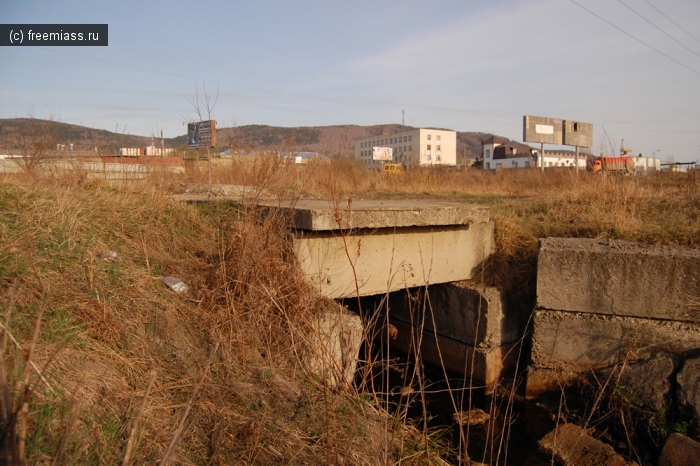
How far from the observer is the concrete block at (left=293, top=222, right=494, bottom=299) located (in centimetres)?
445

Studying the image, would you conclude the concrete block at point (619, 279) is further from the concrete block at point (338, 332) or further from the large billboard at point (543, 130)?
the large billboard at point (543, 130)

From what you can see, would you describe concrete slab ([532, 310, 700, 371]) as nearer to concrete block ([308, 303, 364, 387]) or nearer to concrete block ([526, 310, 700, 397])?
concrete block ([526, 310, 700, 397])

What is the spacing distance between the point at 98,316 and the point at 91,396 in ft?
2.49

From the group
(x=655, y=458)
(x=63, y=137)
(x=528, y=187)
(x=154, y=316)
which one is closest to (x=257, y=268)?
(x=154, y=316)

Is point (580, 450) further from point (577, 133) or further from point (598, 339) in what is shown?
point (577, 133)

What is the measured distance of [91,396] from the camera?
8.02ft

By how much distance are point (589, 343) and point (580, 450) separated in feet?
4.17

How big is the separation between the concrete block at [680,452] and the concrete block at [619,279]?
3.69 ft

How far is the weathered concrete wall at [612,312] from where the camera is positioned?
14.4 ft

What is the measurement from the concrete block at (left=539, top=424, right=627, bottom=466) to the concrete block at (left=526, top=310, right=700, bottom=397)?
0.78 meters

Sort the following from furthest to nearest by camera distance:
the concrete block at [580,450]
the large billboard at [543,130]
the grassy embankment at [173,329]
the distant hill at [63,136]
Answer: the large billboard at [543,130], the distant hill at [63,136], the concrete block at [580,450], the grassy embankment at [173,329]

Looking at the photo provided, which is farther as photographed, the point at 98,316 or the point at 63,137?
the point at 63,137

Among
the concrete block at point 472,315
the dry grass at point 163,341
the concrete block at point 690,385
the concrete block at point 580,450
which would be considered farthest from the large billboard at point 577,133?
the dry grass at point 163,341

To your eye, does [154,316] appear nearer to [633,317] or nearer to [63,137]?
[633,317]
